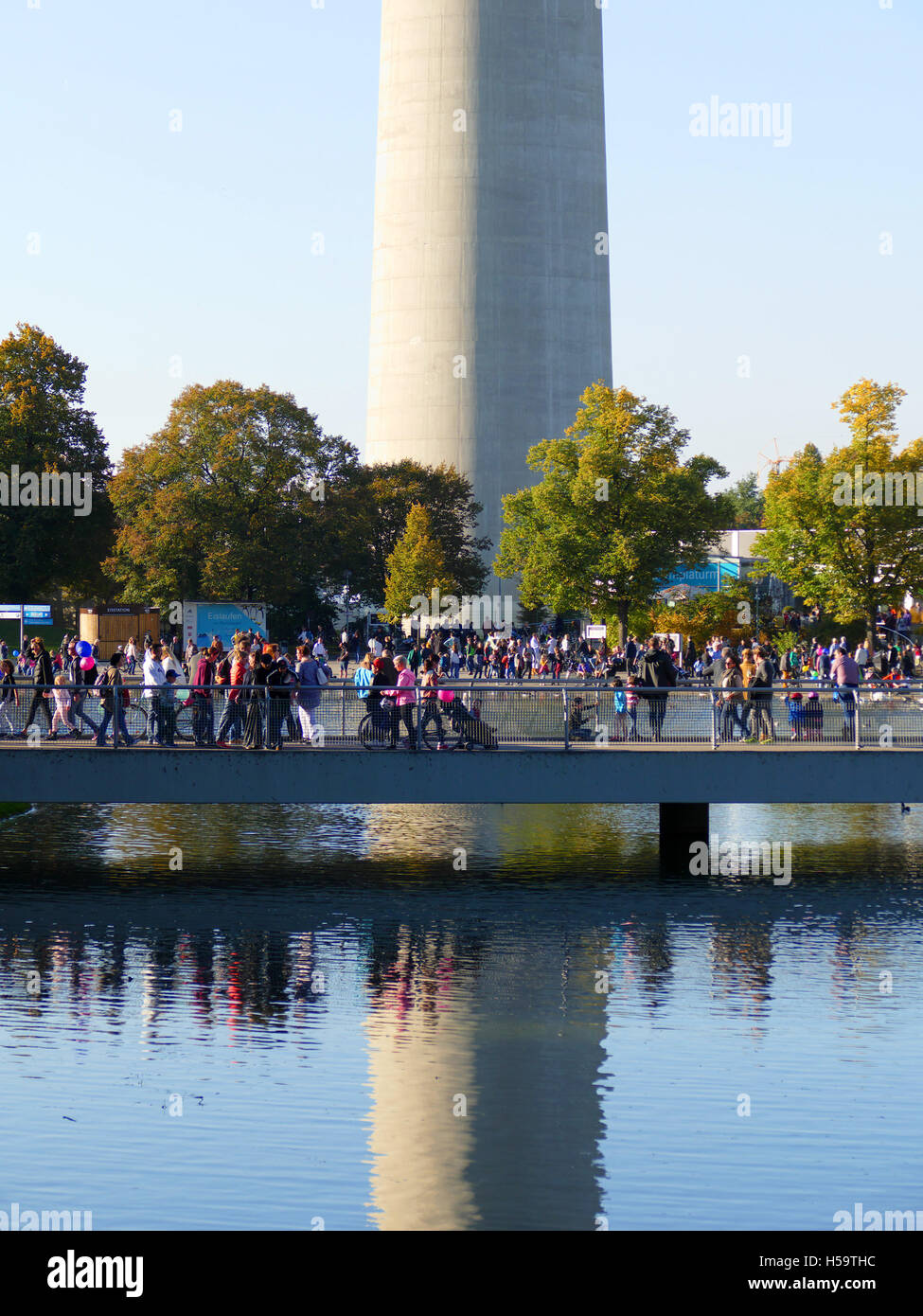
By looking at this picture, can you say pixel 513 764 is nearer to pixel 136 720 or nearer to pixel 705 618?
pixel 136 720

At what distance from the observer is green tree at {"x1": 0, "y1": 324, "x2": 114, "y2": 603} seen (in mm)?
73875

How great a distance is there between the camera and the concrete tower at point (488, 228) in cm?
10575

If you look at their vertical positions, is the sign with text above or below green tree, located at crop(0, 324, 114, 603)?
below

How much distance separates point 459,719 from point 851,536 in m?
30.7

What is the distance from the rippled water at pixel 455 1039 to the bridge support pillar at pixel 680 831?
686 mm

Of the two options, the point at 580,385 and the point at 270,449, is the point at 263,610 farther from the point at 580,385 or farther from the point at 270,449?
the point at 580,385

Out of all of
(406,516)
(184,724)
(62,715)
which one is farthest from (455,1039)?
(406,516)

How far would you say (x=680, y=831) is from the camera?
88.3ft

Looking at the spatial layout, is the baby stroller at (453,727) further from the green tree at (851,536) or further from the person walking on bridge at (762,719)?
the green tree at (851,536)

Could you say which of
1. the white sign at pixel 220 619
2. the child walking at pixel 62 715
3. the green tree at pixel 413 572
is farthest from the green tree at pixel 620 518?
the child walking at pixel 62 715

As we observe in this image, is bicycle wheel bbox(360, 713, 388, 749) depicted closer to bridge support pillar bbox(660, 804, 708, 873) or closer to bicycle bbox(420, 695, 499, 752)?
bicycle bbox(420, 695, 499, 752)

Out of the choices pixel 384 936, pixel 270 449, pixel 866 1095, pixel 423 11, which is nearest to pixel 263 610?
pixel 270 449

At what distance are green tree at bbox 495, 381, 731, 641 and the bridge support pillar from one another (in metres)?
32.2

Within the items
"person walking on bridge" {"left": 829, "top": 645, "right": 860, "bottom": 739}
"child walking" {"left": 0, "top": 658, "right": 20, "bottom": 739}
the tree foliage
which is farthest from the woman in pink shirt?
the tree foliage
